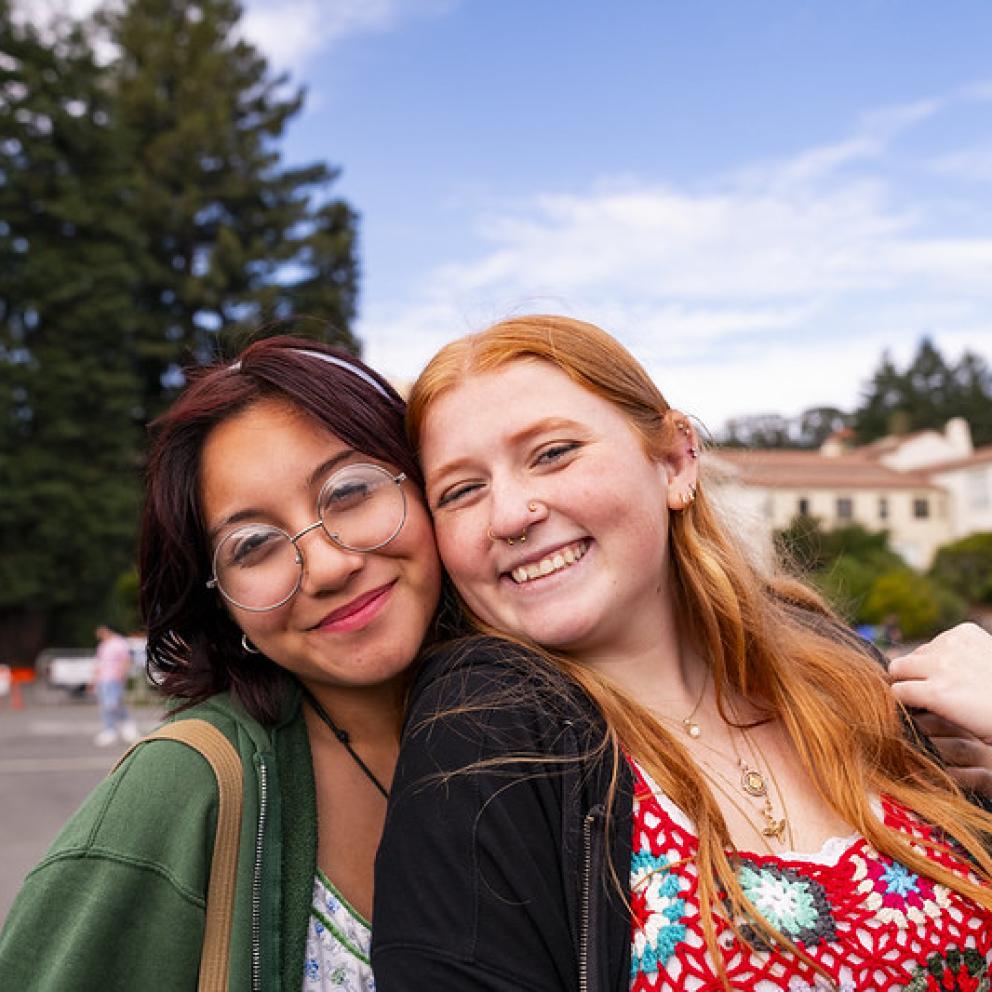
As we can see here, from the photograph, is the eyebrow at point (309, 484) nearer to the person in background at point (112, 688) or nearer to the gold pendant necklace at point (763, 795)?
the gold pendant necklace at point (763, 795)

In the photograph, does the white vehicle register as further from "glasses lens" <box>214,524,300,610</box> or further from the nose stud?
the nose stud

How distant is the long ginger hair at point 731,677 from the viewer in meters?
1.91

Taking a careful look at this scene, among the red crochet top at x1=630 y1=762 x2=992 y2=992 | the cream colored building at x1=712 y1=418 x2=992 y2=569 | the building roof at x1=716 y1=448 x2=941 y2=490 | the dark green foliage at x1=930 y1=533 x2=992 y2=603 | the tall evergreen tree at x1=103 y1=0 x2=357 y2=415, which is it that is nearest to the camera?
the red crochet top at x1=630 y1=762 x2=992 y2=992

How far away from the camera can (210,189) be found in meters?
39.9

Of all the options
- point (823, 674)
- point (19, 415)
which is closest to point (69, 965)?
point (823, 674)

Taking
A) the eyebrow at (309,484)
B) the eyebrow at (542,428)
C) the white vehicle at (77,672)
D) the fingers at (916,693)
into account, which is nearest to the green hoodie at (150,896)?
the eyebrow at (309,484)

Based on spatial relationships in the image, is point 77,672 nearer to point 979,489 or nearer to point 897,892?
point 897,892

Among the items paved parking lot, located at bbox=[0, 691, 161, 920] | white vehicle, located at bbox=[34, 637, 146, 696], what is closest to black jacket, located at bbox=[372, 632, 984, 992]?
paved parking lot, located at bbox=[0, 691, 161, 920]

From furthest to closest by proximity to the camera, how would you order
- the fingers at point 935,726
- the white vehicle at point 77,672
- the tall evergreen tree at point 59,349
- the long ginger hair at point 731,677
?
the tall evergreen tree at point 59,349
the white vehicle at point 77,672
the fingers at point 935,726
the long ginger hair at point 731,677

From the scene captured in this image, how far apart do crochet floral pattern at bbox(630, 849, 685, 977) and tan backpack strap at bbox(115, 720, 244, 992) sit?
2.33ft

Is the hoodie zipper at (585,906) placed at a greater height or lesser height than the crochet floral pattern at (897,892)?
greater

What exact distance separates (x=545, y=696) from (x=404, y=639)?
492mm

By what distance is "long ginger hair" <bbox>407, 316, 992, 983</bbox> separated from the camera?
75.4 inches

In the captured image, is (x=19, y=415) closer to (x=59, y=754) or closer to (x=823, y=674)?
(x=59, y=754)
